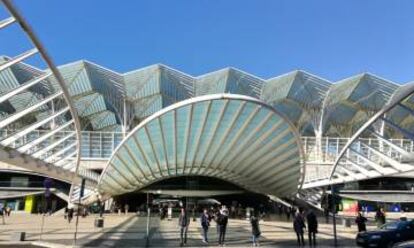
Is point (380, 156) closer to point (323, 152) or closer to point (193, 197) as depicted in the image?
point (193, 197)

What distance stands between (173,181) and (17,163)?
3053 cm

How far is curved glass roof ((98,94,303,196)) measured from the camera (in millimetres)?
32969

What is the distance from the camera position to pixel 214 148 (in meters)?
40.4

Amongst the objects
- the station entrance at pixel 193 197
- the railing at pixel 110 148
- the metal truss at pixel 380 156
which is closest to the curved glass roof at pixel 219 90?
the railing at pixel 110 148

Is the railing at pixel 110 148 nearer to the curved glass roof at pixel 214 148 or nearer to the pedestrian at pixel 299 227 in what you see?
the curved glass roof at pixel 214 148

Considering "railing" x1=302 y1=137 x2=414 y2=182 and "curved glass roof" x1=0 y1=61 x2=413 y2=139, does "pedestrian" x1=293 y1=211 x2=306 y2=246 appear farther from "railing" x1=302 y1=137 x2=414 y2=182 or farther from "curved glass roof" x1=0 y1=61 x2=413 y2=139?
"curved glass roof" x1=0 y1=61 x2=413 y2=139

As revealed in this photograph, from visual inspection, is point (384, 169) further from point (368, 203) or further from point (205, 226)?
point (368, 203)

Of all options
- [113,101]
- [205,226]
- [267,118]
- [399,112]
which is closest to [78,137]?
[267,118]

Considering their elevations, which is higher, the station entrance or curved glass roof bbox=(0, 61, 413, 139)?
curved glass roof bbox=(0, 61, 413, 139)

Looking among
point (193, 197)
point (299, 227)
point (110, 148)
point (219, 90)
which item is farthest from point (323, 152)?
point (299, 227)

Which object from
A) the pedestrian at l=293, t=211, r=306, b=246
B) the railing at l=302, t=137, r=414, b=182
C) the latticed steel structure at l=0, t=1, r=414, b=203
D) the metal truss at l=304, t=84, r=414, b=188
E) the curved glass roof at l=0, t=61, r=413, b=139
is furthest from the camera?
the curved glass roof at l=0, t=61, r=413, b=139

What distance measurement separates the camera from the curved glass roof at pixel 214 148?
32969mm

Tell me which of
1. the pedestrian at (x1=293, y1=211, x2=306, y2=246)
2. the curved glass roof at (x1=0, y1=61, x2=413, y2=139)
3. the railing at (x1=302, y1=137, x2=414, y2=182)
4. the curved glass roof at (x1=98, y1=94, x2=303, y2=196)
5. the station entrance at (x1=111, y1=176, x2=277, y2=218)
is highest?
the curved glass roof at (x1=0, y1=61, x2=413, y2=139)

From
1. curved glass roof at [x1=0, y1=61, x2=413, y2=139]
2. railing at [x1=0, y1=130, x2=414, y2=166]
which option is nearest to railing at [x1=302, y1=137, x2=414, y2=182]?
railing at [x1=0, y1=130, x2=414, y2=166]
